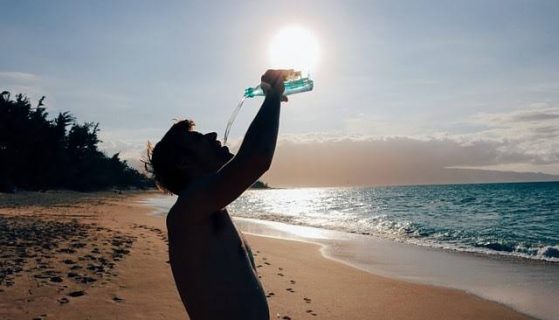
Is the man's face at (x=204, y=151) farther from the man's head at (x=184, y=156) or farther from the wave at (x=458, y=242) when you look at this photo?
the wave at (x=458, y=242)

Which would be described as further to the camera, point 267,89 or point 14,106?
point 14,106

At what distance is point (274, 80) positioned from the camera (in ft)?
6.49

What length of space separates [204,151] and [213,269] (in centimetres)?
52

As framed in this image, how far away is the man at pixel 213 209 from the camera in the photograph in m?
1.75

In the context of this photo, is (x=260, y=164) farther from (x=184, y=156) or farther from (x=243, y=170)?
(x=184, y=156)

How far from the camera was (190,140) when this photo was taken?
2.10 metres

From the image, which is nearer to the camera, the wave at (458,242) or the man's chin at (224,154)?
the man's chin at (224,154)

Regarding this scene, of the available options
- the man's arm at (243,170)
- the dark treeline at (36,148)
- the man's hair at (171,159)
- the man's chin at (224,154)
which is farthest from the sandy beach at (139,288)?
the dark treeline at (36,148)

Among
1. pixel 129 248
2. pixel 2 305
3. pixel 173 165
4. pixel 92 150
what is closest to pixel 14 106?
pixel 92 150

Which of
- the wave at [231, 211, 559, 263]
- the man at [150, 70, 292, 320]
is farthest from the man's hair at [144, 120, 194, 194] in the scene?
the wave at [231, 211, 559, 263]

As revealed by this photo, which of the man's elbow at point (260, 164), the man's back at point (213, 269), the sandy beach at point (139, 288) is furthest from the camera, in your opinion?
the sandy beach at point (139, 288)

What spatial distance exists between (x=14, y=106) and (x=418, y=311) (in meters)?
41.6

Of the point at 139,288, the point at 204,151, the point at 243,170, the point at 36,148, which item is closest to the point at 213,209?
the point at 243,170

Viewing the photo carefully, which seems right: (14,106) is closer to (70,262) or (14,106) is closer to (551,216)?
(70,262)
